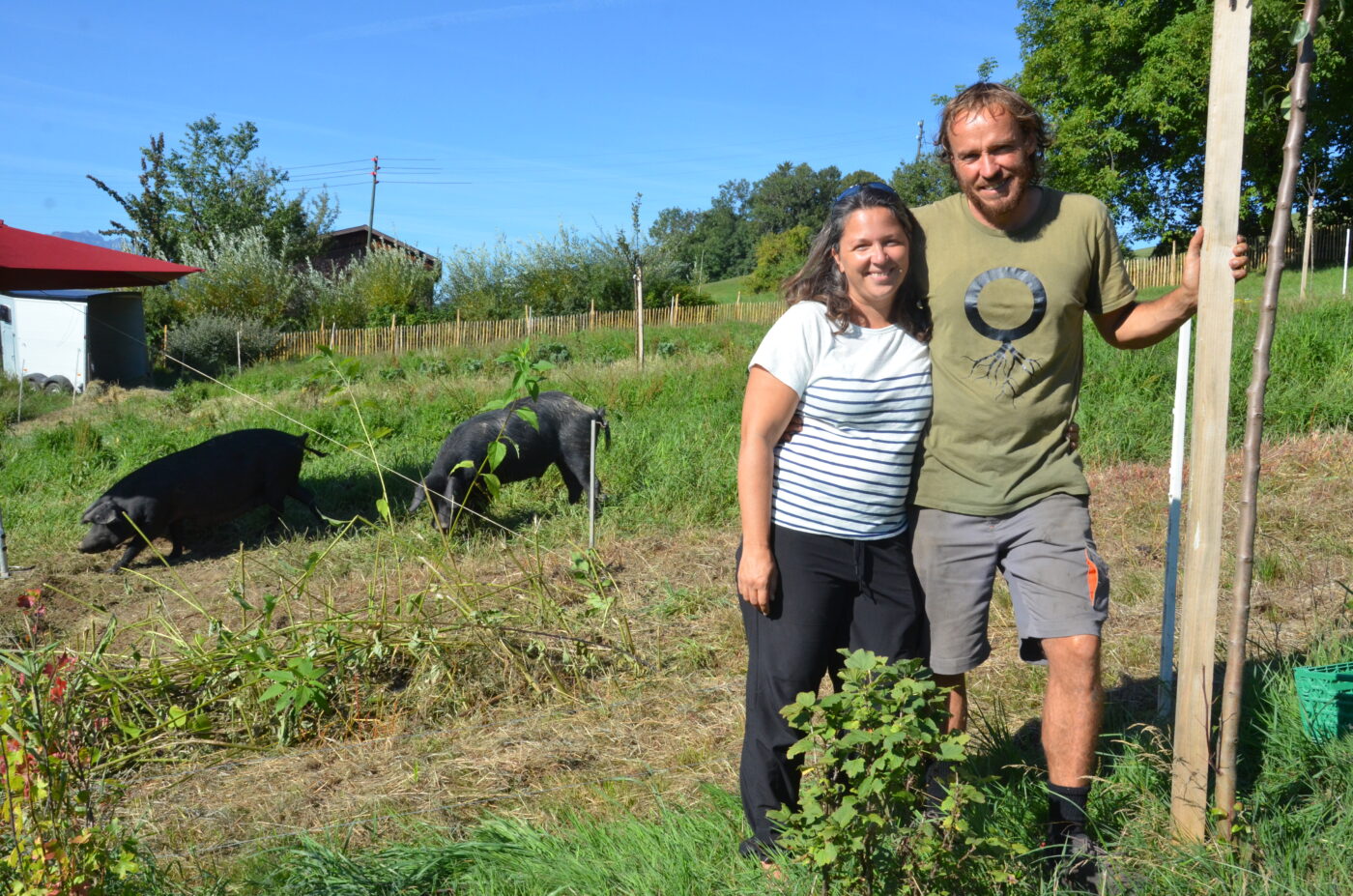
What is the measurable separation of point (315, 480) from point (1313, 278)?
2152 centimetres

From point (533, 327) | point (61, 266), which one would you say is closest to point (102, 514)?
point (61, 266)

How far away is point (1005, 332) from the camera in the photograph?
2592 millimetres

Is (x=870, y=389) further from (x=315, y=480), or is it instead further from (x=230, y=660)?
(x=315, y=480)

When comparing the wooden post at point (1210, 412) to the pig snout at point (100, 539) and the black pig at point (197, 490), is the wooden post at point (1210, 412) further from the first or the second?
the pig snout at point (100, 539)

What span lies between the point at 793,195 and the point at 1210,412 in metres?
77.7

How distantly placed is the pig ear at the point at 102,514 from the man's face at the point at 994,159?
7.36 m

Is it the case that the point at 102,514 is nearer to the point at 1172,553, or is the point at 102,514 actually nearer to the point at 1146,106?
the point at 1172,553

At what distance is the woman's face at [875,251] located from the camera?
2539mm

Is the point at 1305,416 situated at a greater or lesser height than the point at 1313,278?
lesser

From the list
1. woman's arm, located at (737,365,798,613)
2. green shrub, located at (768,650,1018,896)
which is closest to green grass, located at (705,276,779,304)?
woman's arm, located at (737,365,798,613)

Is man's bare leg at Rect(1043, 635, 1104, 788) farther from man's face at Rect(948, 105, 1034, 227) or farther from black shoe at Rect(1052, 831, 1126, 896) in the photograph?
man's face at Rect(948, 105, 1034, 227)

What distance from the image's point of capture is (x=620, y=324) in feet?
89.4

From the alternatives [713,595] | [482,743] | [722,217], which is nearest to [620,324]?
[713,595]

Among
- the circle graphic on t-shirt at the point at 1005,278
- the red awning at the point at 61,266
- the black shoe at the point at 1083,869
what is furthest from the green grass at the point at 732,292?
the black shoe at the point at 1083,869
